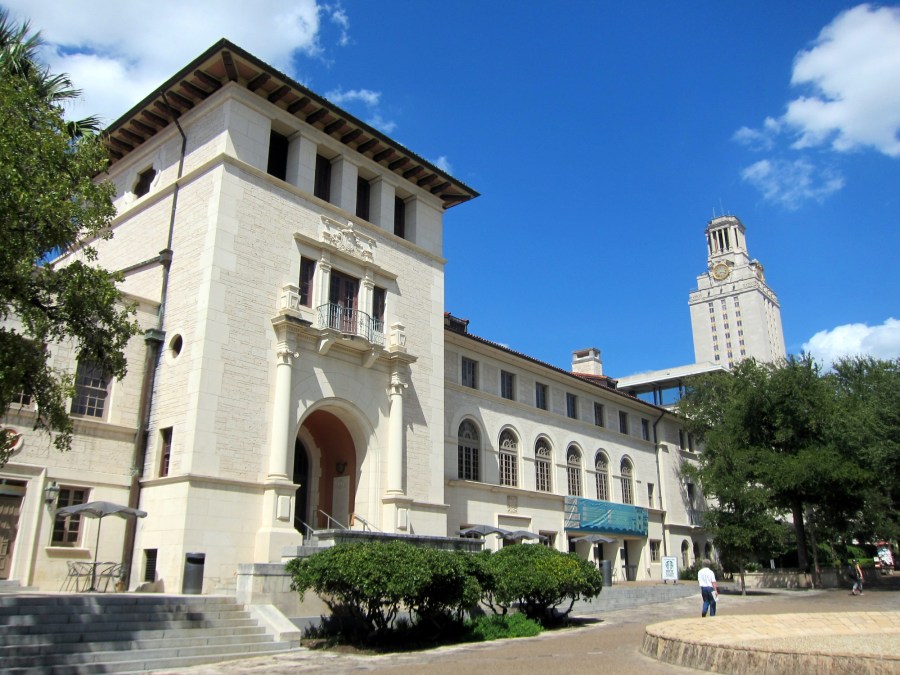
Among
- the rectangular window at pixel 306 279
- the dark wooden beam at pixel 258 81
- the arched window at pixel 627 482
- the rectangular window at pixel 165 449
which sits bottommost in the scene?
the rectangular window at pixel 165 449

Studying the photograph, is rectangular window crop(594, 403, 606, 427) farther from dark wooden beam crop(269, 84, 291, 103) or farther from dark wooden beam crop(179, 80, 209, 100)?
dark wooden beam crop(179, 80, 209, 100)

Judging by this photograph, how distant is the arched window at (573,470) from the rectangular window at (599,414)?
307 centimetres

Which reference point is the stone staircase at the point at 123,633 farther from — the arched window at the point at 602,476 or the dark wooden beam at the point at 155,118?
the arched window at the point at 602,476

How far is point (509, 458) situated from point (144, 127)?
2010 cm

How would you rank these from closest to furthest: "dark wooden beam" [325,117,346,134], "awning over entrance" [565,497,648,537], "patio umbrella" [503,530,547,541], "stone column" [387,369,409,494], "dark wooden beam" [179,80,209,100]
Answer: "dark wooden beam" [179,80,209,100]
"stone column" [387,369,409,494]
"dark wooden beam" [325,117,346,134]
"patio umbrella" [503,530,547,541]
"awning over entrance" [565,497,648,537]

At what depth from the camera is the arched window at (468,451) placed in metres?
30.5

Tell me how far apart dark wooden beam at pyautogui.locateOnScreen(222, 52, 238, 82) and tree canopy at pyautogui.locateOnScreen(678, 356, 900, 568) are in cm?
2706

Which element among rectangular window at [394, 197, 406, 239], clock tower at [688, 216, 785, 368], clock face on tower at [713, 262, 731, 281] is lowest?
rectangular window at [394, 197, 406, 239]

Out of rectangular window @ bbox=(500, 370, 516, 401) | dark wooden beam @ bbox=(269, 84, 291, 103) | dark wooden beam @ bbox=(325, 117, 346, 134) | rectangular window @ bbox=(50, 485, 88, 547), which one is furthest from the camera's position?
rectangular window @ bbox=(500, 370, 516, 401)

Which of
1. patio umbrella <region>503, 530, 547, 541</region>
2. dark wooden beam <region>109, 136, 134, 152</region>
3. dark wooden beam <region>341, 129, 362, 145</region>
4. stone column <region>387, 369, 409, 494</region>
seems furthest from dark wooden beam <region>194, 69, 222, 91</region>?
patio umbrella <region>503, 530, 547, 541</region>

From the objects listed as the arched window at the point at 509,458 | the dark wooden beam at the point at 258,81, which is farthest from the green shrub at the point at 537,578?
the dark wooden beam at the point at 258,81

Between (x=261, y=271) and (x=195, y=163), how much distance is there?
428cm

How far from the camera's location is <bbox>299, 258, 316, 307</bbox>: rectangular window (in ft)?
75.0

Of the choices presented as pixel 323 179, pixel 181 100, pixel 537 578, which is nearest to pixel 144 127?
pixel 181 100
